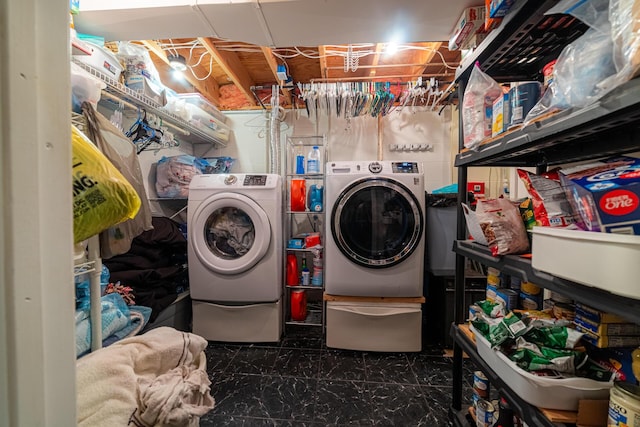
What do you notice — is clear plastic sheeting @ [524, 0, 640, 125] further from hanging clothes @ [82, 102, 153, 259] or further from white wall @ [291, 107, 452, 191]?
white wall @ [291, 107, 452, 191]

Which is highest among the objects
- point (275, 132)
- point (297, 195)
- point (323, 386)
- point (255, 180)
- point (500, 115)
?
point (275, 132)

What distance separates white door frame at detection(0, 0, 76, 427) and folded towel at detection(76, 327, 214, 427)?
29 cm

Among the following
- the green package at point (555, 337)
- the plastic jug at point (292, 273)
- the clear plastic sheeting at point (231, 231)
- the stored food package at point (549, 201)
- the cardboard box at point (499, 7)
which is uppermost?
the cardboard box at point (499, 7)

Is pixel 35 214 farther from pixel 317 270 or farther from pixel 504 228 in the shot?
pixel 317 270

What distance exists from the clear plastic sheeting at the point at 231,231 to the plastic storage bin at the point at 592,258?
1831 millimetres

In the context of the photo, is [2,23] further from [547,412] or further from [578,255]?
[547,412]

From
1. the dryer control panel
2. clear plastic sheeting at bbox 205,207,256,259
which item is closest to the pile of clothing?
clear plastic sheeting at bbox 205,207,256,259

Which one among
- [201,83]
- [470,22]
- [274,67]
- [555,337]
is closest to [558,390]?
[555,337]

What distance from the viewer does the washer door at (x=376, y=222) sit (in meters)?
1.78

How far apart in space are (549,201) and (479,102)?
0.50 m

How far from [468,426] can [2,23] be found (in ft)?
5.75

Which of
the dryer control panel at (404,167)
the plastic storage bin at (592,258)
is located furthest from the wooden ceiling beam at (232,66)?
the plastic storage bin at (592,258)

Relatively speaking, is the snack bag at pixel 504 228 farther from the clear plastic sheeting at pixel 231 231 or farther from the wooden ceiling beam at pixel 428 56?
the clear plastic sheeting at pixel 231 231

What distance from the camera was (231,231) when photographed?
212 cm
